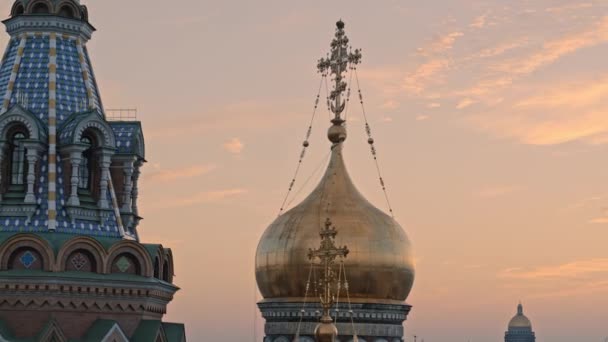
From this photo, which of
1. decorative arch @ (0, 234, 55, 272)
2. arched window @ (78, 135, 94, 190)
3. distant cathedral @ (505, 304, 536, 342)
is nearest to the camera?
decorative arch @ (0, 234, 55, 272)

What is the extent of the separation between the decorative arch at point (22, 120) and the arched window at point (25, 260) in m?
2.44

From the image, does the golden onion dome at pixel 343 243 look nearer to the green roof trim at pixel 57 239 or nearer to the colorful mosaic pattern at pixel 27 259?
the green roof trim at pixel 57 239

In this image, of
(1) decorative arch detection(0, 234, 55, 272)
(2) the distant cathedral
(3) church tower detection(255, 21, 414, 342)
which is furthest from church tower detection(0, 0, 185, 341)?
(2) the distant cathedral

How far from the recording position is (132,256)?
79.1 feet

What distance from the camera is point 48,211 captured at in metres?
24.2

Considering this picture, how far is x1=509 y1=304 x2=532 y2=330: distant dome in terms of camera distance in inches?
6004

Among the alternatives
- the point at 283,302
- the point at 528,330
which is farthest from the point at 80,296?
the point at 528,330

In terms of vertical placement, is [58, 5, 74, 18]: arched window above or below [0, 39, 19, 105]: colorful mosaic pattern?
above

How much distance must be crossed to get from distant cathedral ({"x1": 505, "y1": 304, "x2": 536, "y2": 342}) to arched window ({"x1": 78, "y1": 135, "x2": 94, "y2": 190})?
131 m

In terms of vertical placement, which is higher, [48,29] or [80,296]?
[48,29]

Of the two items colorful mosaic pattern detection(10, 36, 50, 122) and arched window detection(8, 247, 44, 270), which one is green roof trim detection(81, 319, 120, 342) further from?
colorful mosaic pattern detection(10, 36, 50, 122)

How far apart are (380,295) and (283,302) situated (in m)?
2.92

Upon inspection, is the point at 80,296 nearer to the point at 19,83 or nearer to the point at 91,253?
the point at 91,253

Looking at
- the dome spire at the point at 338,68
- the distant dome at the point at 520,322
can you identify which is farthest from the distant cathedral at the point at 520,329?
the dome spire at the point at 338,68
